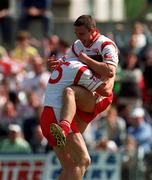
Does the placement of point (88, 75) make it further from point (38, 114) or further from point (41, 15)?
point (41, 15)

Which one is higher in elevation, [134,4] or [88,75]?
[88,75]

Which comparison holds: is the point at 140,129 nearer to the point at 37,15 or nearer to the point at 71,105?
the point at 37,15

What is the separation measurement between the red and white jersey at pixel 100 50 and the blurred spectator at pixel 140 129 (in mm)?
5638

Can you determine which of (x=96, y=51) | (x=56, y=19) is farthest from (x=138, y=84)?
(x=96, y=51)

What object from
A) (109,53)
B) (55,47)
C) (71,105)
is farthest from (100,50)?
(55,47)

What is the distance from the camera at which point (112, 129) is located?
20.8m

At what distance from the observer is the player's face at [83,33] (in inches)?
575

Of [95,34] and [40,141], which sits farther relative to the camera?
[40,141]

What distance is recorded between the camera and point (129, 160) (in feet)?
63.6

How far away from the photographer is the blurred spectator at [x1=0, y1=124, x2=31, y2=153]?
20.2 metres

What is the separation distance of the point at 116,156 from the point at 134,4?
33.9ft

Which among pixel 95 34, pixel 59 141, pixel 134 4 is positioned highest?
pixel 95 34

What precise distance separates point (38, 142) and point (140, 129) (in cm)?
183

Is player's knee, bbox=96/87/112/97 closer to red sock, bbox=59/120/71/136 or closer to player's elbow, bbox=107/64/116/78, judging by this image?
player's elbow, bbox=107/64/116/78
